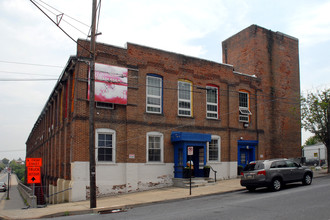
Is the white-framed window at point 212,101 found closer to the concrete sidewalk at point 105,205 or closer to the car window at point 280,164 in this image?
the concrete sidewalk at point 105,205

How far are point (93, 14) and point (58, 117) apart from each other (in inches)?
482

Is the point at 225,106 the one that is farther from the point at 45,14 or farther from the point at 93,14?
the point at 45,14

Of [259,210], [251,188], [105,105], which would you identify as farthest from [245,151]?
[259,210]

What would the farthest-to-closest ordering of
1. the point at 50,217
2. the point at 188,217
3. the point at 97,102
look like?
the point at 97,102 < the point at 50,217 < the point at 188,217

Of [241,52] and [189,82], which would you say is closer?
[189,82]

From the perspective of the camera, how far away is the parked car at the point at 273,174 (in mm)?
16141

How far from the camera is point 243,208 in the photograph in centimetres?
1189

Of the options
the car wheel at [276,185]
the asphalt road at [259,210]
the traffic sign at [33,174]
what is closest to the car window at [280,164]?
the car wheel at [276,185]

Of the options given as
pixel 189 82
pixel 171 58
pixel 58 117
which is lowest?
pixel 58 117

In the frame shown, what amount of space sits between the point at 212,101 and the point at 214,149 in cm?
345

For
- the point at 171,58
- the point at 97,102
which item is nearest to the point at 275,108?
the point at 171,58

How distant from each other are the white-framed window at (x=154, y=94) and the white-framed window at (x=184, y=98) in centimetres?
152

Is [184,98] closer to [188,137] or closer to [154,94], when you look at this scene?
[154,94]

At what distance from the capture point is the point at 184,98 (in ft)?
74.3
